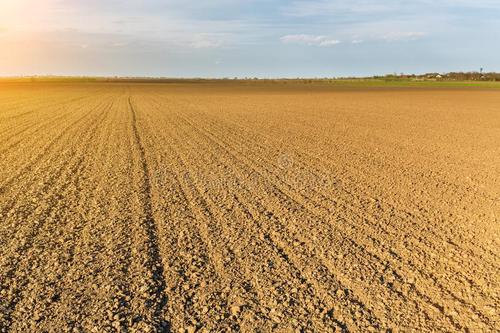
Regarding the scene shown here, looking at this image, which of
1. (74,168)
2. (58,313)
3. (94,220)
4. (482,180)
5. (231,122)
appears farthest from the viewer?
(231,122)

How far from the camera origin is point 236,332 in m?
4.10

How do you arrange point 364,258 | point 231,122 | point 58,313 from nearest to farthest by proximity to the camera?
point 58,313 < point 364,258 < point 231,122

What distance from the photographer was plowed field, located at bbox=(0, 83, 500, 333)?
14.4 feet

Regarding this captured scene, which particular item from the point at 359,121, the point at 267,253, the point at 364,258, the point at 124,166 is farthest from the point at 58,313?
the point at 359,121

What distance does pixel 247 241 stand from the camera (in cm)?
620

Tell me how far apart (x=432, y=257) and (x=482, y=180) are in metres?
5.20

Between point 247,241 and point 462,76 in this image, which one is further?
point 462,76

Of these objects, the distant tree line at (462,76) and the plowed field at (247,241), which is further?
the distant tree line at (462,76)

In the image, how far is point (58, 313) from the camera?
4379mm

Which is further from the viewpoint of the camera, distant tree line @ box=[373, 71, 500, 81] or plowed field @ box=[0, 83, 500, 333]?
distant tree line @ box=[373, 71, 500, 81]

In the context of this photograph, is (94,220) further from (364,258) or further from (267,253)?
(364,258)

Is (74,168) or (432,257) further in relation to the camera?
(74,168)

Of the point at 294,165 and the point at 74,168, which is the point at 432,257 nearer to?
the point at 294,165

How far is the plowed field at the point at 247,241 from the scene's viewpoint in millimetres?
4398
